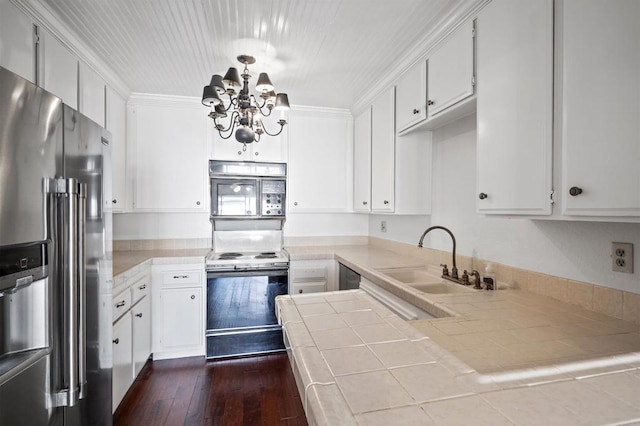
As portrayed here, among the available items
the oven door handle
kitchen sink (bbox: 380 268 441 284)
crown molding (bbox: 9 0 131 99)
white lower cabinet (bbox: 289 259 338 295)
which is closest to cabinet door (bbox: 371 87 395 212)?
kitchen sink (bbox: 380 268 441 284)

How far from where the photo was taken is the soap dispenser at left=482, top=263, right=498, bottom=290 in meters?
1.62

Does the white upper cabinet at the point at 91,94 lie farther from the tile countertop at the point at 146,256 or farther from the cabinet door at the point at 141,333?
the cabinet door at the point at 141,333

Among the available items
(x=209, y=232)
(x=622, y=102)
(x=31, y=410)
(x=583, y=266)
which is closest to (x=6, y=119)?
(x=31, y=410)

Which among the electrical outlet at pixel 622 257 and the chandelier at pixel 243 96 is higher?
the chandelier at pixel 243 96

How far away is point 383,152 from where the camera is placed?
2576 millimetres

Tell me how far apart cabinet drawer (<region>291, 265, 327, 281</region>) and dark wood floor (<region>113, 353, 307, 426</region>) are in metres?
0.72

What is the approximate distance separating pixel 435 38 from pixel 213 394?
9.29 feet

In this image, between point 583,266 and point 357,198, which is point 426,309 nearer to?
point 583,266

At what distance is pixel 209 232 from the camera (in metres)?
3.14

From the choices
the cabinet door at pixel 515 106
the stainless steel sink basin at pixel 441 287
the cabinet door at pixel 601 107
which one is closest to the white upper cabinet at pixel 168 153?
the stainless steel sink basin at pixel 441 287

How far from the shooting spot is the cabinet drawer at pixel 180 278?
2.57 metres

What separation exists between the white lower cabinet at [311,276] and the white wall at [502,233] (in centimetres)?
76

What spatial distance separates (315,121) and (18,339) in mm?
2889

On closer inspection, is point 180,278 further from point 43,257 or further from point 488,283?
point 488,283
